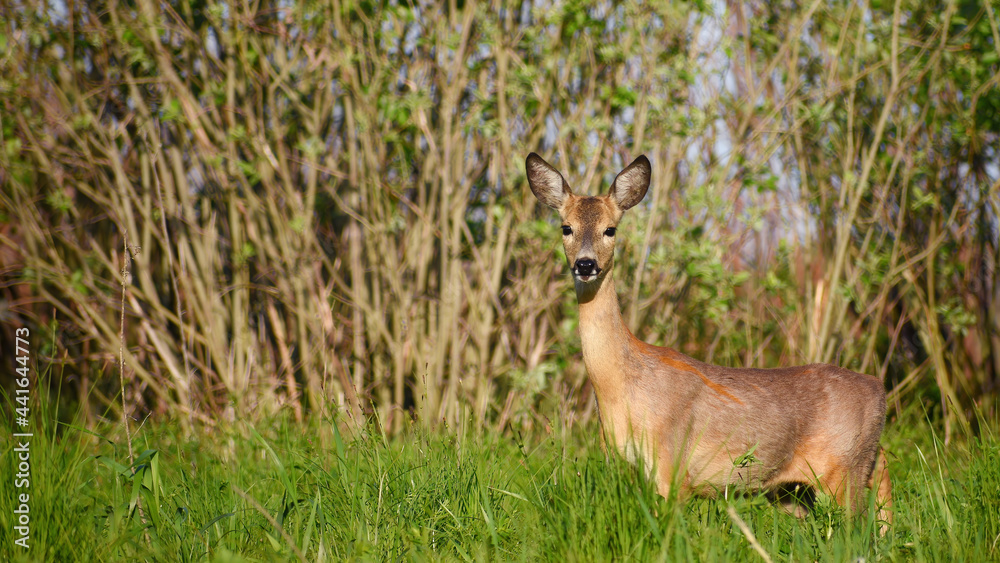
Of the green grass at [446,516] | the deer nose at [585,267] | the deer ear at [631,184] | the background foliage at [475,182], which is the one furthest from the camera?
the background foliage at [475,182]

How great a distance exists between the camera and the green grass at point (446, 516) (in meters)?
2.57

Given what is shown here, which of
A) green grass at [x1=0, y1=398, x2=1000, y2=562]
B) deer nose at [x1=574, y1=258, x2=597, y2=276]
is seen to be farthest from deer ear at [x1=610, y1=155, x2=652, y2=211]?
green grass at [x1=0, y1=398, x2=1000, y2=562]

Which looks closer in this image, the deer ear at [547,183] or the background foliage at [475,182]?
the deer ear at [547,183]

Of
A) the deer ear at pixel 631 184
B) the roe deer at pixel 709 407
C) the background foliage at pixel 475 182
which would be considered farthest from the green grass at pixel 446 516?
the background foliage at pixel 475 182

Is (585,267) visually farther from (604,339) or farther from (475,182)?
(475,182)

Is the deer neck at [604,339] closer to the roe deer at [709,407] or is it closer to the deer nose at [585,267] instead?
the roe deer at [709,407]

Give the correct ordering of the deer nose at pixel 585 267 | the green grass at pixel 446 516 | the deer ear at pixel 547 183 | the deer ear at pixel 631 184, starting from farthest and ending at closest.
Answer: the deer ear at pixel 547 183
the deer ear at pixel 631 184
the deer nose at pixel 585 267
the green grass at pixel 446 516

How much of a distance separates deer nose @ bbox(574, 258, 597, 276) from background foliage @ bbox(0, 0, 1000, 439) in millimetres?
1697

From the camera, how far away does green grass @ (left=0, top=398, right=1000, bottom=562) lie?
101 inches

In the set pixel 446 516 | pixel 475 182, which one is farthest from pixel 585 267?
pixel 475 182

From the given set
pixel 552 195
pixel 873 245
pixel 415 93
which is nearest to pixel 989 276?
pixel 873 245

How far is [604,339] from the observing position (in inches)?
137

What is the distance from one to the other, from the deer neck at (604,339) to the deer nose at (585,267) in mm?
153

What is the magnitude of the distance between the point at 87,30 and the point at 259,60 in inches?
40.4
